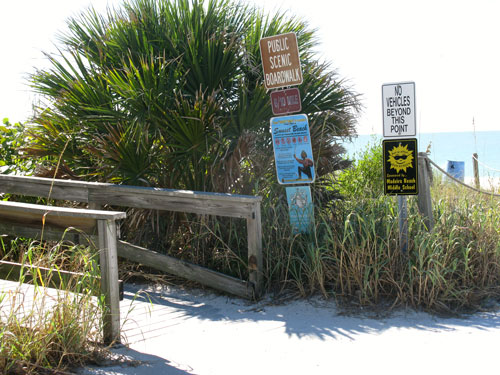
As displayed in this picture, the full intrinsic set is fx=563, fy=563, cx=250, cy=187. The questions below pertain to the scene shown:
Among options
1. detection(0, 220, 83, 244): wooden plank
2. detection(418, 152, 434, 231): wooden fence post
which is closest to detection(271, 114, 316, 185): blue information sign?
detection(418, 152, 434, 231): wooden fence post

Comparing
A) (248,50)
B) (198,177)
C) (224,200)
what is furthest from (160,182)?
(248,50)

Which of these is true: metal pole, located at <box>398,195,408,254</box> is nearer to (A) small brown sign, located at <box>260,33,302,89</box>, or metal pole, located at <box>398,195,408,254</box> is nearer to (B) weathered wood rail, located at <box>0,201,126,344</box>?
(A) small brown sign, located at <box>260,33,302,89</box>

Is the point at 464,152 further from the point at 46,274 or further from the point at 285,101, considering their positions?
the point at 46,274

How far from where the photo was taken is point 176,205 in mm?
6055

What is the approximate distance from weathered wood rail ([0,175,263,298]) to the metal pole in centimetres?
143

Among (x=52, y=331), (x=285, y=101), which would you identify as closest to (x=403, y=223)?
(x=285, y=101)

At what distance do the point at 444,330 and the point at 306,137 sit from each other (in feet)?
8.75

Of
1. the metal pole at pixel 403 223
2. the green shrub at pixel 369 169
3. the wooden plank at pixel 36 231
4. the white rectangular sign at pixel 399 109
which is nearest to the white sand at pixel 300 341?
the metal pole at pixel 403 223

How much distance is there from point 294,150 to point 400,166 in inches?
46.9

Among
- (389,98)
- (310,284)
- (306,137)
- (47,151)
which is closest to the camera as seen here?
(310,284)

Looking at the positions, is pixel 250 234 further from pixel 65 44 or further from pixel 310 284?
pixel 65 44

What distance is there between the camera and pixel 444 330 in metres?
4.70

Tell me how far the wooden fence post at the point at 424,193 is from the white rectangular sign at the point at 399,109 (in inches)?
17.2

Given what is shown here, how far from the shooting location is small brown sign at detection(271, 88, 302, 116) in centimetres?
644
